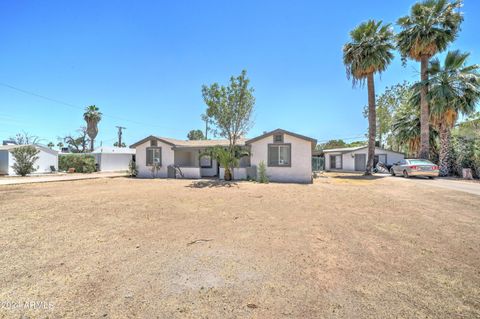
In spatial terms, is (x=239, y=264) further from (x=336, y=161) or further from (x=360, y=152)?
(x=336, y=161)

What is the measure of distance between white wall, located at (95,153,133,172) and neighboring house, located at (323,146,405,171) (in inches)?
1004

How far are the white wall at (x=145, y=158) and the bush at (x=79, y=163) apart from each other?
31.7ft

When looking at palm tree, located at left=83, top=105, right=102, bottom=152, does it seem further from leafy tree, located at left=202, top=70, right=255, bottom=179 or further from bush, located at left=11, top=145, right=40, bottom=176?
leafy tree, located at left=202, top=70, right=255, bottom=179

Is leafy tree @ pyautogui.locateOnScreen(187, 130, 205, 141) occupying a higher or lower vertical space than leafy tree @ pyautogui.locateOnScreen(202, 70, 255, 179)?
higher

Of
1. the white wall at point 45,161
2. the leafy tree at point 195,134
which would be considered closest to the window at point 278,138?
the white wall at point 45,161

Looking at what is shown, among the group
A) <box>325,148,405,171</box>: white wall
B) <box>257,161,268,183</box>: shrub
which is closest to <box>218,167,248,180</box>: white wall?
<box>257,161,268,183</box>: shrub

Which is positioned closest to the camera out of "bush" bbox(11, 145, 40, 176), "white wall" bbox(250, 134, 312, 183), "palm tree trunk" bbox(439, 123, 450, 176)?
"white wall" bbox(250, 134, 312, 183)

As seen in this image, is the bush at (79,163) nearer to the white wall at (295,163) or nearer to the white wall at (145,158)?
the white wall at (145,158)

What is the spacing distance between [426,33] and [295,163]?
14137mm

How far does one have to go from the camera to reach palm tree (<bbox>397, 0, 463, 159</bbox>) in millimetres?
16656

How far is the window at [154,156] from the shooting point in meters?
18.0

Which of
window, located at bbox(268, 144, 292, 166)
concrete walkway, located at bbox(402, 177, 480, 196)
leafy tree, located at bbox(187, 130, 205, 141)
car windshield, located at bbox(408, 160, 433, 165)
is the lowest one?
concrete walkway, located at bbox(402, 177, 480, 196)

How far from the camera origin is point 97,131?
35844 mm

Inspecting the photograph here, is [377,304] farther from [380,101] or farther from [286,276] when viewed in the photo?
[380,101]
